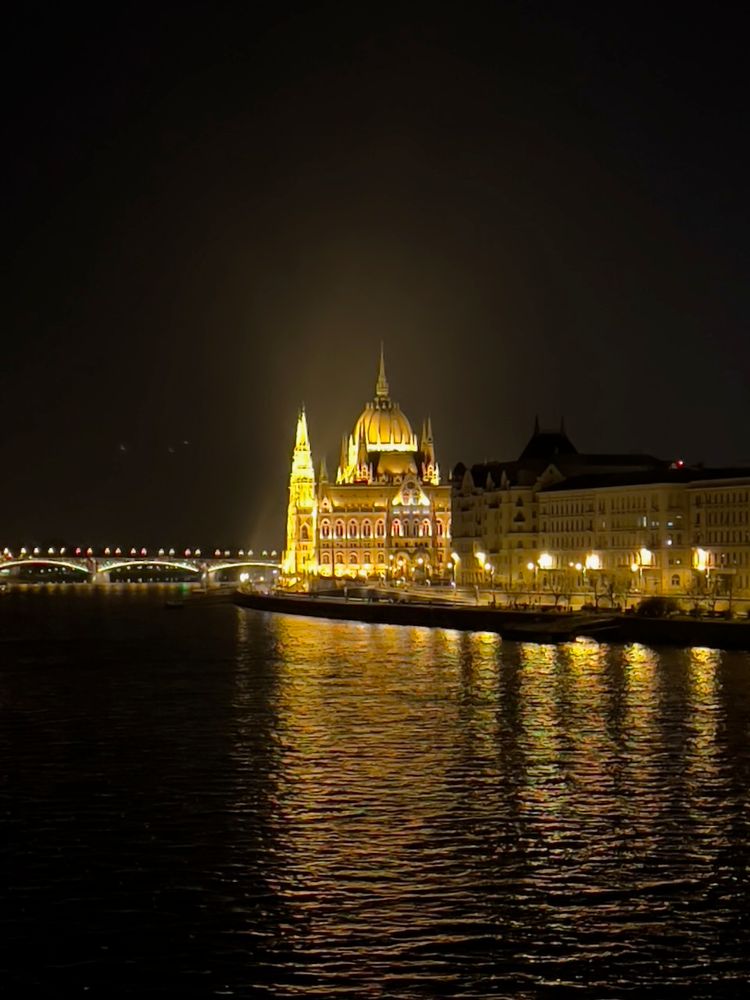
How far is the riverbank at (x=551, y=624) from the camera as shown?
235ft

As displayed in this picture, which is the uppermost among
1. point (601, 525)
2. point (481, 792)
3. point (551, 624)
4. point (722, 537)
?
point (601, 525)

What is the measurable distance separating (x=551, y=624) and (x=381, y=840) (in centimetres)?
5276

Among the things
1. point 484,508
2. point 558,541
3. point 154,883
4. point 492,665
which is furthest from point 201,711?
point 484,508

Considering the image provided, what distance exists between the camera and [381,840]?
30031 mm

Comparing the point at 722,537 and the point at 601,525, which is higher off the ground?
the point at 601,525

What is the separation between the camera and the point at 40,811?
3297 cm

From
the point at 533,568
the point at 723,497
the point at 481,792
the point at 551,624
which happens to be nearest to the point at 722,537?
the point at 723,497

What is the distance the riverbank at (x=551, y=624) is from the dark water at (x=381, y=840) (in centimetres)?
1357

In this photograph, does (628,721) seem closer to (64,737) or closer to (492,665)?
(64,737)

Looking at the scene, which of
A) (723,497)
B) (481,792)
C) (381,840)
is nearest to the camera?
(381,840)

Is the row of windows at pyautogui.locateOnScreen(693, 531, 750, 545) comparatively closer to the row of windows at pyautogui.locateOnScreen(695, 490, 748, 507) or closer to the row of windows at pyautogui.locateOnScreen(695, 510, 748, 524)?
the row of windows at pyautogui.locateOnScreen(695, 510, 748, 524)

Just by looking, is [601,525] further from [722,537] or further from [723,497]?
[722,537]

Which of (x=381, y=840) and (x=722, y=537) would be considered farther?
(x=722, y=537)

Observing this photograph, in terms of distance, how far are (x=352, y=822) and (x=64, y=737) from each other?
49.9 feet
